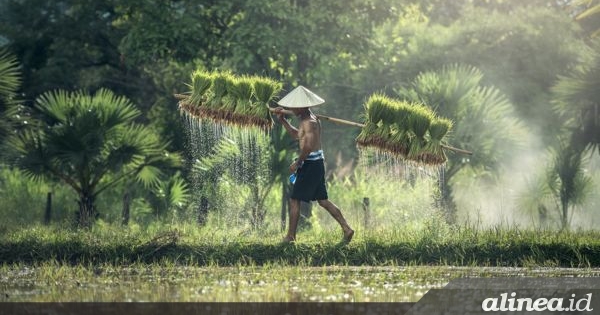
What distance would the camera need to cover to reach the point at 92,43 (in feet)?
94.7

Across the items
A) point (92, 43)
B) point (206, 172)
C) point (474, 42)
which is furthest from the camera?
point (474, 42)

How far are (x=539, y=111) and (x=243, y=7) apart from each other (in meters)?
8.70

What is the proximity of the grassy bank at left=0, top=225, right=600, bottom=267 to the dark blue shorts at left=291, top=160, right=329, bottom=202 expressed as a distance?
520 millimetres

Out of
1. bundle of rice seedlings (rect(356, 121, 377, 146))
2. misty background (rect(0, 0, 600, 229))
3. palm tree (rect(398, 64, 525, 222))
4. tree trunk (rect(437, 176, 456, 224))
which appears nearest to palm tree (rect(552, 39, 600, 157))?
misty background (rect(0, 0, 600, 229))

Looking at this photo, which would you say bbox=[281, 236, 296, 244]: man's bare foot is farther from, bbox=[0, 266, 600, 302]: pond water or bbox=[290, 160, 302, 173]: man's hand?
bbox=[0, 266, 600, 302]: pond water

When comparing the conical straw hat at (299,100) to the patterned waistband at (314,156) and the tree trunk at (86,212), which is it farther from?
the tree trunk at (86,212)

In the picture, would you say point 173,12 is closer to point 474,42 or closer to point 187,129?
point 187,129

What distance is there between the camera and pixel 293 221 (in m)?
15.8

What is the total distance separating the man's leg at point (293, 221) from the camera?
51.4 ft

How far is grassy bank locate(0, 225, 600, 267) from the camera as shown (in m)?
15.2

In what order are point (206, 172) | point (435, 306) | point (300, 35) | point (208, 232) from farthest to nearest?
point (300, 35), point (206, 172), point (208, 232), point (435, 306)

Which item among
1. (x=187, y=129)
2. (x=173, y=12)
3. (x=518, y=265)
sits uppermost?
(x=173, y=12)

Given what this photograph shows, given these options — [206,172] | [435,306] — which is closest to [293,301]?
[435,306]

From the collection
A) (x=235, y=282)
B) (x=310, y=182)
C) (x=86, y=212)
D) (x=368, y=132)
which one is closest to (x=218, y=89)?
(x=310, y=182)
